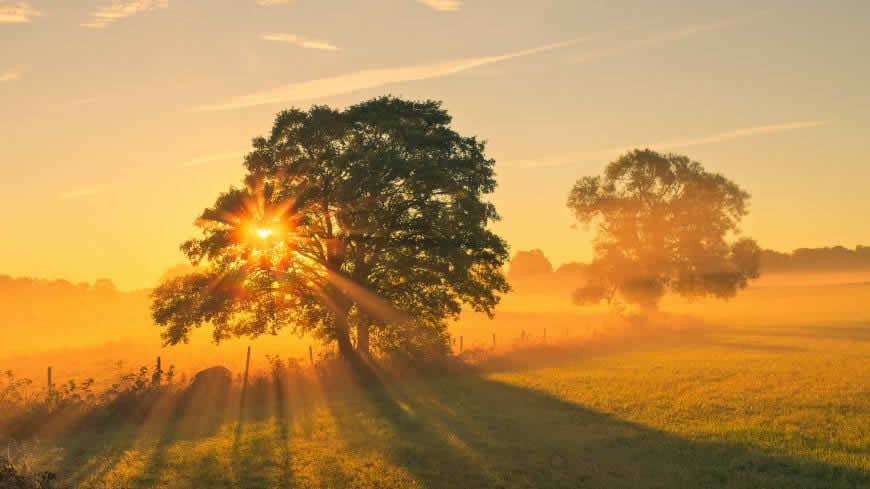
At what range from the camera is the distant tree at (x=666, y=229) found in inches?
2387

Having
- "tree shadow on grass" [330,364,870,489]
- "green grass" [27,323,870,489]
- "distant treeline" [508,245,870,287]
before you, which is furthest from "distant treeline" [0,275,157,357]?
"distant treeline" [508,245,870,287]

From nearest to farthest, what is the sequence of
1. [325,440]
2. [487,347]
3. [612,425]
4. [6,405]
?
[325,440] < [612,425] < [6,405] < [487,347]

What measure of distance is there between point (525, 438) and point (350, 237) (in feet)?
50.5

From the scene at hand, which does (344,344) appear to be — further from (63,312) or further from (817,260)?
(817,260)

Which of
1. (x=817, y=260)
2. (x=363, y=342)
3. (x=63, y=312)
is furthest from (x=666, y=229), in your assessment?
(x=817, y=260)

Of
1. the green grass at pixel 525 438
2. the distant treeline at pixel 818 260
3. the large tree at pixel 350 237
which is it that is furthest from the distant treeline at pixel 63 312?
the distant treeline at pixel 818 260

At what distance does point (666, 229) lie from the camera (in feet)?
201

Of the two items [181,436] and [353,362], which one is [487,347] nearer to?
[353,362]

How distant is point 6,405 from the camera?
21.4 m

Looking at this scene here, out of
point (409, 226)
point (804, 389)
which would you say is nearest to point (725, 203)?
point (804, 389)

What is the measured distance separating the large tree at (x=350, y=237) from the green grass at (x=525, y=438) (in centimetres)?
427

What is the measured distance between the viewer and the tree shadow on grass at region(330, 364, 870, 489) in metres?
13.8

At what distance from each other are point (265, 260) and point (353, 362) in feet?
24.1

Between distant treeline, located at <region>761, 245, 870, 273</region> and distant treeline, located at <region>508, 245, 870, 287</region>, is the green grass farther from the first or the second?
distant treeline, located at <region>761, 245, 870, 273</region>
